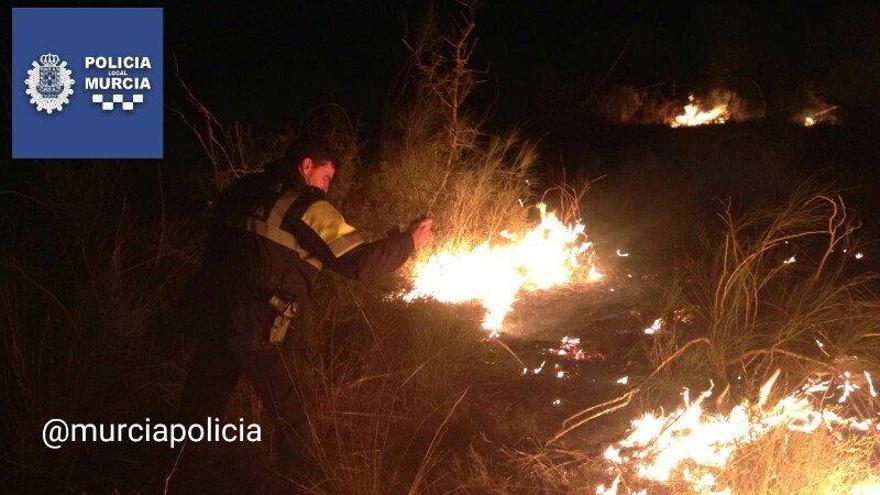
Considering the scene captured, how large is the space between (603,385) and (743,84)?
34.1ft

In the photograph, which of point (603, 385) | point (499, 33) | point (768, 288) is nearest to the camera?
point (603, 385)

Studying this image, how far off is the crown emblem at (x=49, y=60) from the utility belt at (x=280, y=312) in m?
5.13

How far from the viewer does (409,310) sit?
5320 mm

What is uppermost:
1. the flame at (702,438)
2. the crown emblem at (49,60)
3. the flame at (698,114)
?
the crown emblem at (49,60)

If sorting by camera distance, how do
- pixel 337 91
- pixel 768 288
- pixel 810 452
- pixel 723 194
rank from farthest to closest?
pixel 337 91 → pixel 723 194 → pixel 768 288 → pixel 810 452

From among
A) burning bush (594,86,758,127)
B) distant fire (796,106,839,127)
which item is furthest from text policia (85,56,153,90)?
distant fire (796,106,839,127)

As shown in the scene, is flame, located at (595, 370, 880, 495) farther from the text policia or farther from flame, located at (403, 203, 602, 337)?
the text policia

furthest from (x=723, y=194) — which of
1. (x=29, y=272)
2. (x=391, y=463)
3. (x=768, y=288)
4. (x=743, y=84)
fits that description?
(x=29, y=272)

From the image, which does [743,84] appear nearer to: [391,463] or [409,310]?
[409,310]

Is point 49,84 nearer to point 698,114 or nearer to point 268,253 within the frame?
point 268,253

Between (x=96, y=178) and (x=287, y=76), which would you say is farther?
(x=287, y=76)
